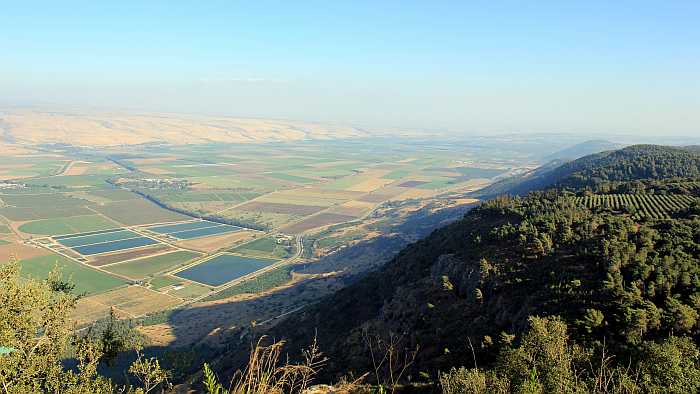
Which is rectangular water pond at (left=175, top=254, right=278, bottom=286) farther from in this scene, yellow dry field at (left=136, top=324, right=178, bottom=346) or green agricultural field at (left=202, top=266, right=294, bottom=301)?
yellow dry field at (left=136, top=324, right=178, bottom=346)

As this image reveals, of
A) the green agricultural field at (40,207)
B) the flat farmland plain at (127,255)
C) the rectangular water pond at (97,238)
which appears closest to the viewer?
the flat farmland plain at (127,255)

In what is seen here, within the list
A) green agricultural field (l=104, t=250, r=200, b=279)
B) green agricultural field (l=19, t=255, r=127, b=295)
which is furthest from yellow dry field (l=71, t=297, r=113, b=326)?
green agricultural field (l=104, t=250, r=200, b=279)

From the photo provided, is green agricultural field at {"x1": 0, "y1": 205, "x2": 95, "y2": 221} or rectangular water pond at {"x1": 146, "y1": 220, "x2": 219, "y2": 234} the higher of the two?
green agricultural field at {"x1": 0, "y1": 205, "x2": 95, "y2": 221}

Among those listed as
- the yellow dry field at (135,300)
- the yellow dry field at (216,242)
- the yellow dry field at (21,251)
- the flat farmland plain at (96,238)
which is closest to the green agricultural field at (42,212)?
the flat farmland plain at (96,238)

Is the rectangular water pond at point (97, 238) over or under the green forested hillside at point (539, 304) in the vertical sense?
under

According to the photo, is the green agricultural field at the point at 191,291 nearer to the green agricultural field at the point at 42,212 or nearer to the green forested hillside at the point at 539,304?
the green forested hillside at the point at 539,304

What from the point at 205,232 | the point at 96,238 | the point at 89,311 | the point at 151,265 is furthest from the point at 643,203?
the point at 96,238
